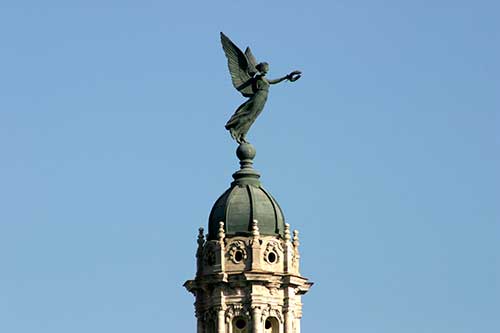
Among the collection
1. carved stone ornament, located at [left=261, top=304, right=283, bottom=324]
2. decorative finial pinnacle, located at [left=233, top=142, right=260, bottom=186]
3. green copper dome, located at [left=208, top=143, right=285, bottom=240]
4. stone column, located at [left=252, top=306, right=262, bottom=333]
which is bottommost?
stone column, located at [left=252, top=306, right=262, bottom=333]

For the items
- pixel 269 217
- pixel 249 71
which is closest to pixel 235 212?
pixel 269 217

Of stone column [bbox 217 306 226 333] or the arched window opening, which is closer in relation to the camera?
stone column [bbox 217 306 226 333]

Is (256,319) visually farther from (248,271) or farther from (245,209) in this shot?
(245,209)

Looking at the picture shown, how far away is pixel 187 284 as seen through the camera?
9850cm

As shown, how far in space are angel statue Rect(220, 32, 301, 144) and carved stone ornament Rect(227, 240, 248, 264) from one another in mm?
6369

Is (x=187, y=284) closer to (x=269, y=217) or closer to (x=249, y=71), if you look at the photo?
(x=269, y=217)

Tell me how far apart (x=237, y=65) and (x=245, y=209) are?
27.8 feet

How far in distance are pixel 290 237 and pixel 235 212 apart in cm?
300

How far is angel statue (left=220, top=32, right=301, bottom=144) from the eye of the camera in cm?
10162

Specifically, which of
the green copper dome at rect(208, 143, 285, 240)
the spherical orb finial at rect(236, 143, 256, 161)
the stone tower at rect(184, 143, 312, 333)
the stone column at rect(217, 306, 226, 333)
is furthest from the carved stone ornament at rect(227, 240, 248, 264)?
the spherical orb finial at rect(236, 143, 256, 161)

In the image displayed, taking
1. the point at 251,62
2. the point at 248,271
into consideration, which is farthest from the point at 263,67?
the point at 248,271

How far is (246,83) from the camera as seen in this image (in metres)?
102

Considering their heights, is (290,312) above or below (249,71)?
below

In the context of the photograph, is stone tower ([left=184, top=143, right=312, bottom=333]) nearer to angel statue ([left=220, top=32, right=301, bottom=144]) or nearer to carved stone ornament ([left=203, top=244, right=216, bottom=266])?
carved stone ornament ([left=203, top=244, right=216, bottom=266])
